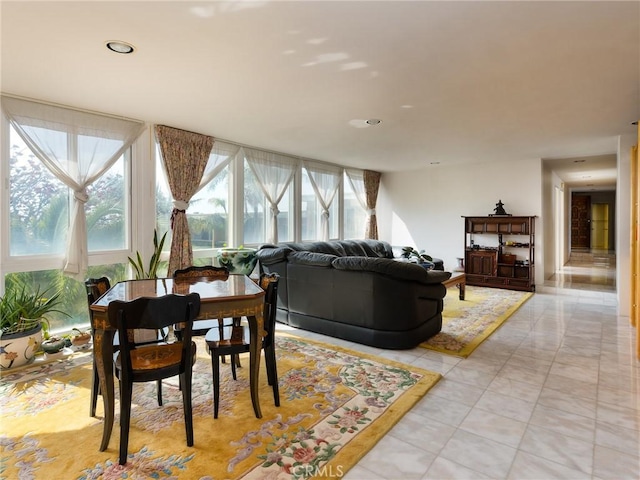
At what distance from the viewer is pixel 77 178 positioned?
387 centimetres

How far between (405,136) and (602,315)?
12.1 feet

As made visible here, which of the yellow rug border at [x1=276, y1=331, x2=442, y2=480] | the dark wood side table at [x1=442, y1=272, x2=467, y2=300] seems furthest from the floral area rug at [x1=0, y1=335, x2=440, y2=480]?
the dark wood side table at [x1=442, y1=272, x2=467, y2=300]

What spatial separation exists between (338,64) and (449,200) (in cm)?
579

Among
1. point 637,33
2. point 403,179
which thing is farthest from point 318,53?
point 403,179

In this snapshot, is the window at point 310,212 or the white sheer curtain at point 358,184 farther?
the white sheer curtain at point 358,184

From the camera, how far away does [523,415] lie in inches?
91.8

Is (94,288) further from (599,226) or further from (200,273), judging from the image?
(599,226)

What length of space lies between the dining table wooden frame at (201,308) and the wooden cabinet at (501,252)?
565 centimetres

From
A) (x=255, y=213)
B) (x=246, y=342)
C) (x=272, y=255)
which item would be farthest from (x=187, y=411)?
(x=255, y=213)

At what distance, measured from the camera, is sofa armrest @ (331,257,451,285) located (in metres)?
3.39

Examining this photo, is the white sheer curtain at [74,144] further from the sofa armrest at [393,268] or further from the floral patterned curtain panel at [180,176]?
the sofa armrest at [393,268]

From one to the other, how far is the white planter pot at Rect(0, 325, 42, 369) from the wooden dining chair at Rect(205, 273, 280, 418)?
6.00 ft

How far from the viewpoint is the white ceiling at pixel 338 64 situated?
2.10 metres

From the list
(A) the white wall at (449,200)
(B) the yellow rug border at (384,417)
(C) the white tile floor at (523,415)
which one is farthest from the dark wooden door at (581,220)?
(B) the yellow rug border at (384,417)
